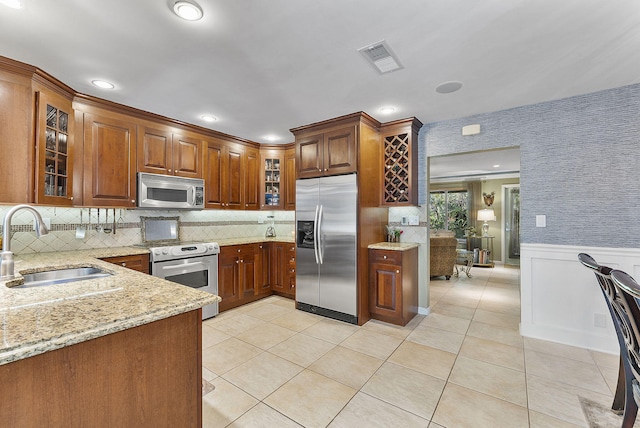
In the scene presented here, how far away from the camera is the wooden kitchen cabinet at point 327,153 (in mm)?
3398

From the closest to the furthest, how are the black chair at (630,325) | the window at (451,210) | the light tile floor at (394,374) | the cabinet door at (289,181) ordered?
the black chair at (630,325) < the light tile floor at (394,374) < the cabinet door at (289,181) < the window at (451,210)

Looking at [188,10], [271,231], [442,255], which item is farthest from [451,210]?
[188,10]

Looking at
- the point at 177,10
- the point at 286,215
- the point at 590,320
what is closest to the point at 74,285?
the point at 177,10

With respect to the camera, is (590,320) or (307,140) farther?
(307,140)

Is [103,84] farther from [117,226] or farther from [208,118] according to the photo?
[117,226]

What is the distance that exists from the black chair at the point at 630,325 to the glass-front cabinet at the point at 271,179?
400 cm

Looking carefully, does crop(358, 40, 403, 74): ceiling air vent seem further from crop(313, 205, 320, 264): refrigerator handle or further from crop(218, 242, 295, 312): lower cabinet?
crop(218, 242, 295, 312): lower cabinet

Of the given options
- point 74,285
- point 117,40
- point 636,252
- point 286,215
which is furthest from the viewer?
point 286,215

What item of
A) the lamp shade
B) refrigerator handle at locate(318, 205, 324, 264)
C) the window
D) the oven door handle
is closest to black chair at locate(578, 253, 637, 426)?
refrigerator handle at locate(318, 205, 324, 264)

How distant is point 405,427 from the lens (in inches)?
69.4

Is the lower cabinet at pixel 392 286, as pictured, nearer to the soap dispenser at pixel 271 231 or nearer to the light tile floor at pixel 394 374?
the light tile floor at pixel 394 374

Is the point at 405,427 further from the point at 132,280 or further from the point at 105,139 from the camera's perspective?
the point at 105,139

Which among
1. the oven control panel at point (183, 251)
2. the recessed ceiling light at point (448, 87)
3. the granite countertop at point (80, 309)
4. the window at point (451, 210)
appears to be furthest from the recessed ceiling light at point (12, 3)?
the window at point (451, 210)

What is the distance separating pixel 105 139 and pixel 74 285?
2.18 m
